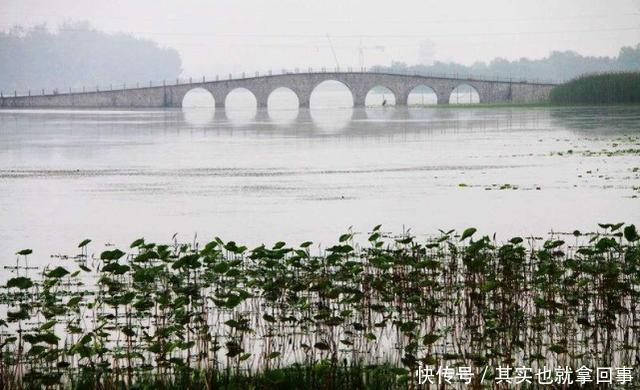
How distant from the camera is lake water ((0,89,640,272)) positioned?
14.8 meters

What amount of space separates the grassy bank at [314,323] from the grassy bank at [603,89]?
179 feet

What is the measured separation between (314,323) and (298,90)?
103 metres

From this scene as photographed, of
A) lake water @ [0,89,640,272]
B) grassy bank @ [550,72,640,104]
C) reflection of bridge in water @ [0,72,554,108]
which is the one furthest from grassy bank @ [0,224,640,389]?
reflection of bridge in water @ [0,72,554,108]

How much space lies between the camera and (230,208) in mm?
17156

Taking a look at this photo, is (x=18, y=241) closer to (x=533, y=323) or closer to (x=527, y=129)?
(x=533, y=323)

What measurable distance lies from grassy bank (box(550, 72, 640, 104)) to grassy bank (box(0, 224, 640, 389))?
54.5 m

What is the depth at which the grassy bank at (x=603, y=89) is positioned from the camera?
62469 millimetres

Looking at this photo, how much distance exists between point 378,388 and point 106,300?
9.42ft

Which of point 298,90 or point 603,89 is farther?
point 298,90

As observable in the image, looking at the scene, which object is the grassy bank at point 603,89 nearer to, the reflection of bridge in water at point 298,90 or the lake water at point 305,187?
the lake water at point 305,187

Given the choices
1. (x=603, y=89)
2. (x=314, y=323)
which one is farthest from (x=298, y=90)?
(x=314, y=323)

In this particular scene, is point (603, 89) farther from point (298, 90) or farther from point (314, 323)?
point (314, 323)

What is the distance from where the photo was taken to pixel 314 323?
8070 millimetres

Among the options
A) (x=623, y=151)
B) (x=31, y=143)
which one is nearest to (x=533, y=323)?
(x=623, y=151)
